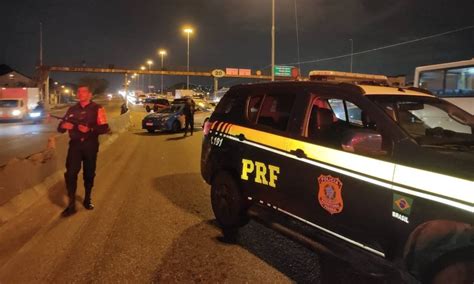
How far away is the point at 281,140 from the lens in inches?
188

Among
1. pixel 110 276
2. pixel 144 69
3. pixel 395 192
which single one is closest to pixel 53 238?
pixel 110 276

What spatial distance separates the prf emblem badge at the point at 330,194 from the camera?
394 cm

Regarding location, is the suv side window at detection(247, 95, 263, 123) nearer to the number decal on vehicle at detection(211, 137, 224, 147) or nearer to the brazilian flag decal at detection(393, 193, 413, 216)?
the number decal on vehicle at detection(211, 137, 224, 147)

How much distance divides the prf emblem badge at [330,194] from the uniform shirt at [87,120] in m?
3.84

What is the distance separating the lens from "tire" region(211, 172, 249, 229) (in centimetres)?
561

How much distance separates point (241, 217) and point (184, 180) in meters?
4.13

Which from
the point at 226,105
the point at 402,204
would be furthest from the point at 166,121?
the point at 402,204

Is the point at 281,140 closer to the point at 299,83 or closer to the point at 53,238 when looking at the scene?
the point at 299,83

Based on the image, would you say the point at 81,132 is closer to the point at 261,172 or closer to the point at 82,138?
the point at 82,138

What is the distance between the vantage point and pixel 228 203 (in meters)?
5.79

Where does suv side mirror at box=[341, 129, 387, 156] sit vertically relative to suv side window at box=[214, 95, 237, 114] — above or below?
below

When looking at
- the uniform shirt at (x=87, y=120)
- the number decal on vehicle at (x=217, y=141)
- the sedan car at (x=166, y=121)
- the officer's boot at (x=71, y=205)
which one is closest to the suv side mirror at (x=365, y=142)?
the number decal on vehicle at (x=217, y=141)

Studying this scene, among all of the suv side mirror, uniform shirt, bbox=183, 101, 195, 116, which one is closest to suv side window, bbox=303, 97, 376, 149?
the suv side mirror

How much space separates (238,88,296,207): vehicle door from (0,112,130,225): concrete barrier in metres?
3.45
